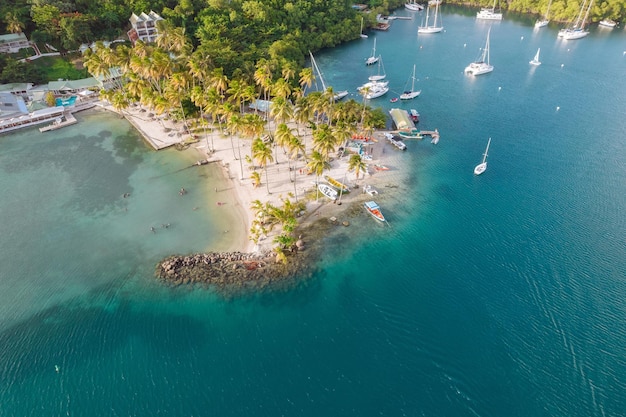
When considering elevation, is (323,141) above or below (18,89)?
below

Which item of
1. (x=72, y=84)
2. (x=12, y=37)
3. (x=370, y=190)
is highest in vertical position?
(x=12, y=37)

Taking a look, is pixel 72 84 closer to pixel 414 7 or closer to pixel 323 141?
pixel 323 141

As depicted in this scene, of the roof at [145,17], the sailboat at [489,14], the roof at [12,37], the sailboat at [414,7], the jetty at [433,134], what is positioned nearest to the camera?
the jetty at [433,134]

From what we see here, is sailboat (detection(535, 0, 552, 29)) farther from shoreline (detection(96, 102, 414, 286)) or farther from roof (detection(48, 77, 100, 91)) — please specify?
roof (detection(48, 77, 100, 91))

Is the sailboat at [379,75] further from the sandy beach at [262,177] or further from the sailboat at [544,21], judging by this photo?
the sailboat at [544,21]

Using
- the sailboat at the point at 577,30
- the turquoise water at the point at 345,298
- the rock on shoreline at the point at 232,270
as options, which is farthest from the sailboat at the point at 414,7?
the rock on shoreline at the point at 232,270

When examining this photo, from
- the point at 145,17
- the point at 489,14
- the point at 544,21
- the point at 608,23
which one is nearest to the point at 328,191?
the point at 145,17

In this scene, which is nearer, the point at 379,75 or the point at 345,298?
the point at 345,298
